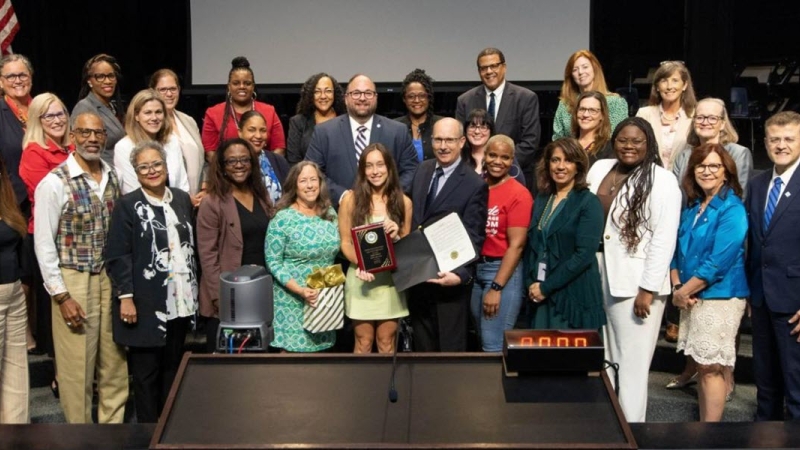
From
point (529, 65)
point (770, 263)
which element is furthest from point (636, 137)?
point (529, 65)

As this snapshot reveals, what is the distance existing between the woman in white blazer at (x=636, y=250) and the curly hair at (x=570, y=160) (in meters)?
0.17

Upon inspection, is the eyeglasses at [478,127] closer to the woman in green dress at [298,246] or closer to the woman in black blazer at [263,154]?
the woman in green dress at [298,246]

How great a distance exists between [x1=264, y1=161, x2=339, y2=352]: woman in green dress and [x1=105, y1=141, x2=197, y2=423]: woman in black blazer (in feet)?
1.29

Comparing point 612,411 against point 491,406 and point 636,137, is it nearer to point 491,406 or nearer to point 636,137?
point 491,406

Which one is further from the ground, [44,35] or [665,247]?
[44,35]

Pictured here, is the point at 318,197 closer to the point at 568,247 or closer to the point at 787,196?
the point at 568,247

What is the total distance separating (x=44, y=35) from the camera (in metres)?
7.85

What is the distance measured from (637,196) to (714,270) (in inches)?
18.2

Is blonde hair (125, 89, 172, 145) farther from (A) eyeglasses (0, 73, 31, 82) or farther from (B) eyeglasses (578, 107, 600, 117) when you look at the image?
(B) eyeglasses (578, 107, 600, 117)

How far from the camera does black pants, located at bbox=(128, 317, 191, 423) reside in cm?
437

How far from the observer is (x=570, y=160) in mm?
4242

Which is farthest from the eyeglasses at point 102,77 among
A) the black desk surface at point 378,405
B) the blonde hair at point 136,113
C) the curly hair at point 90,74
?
the black desk surface at point 378,405

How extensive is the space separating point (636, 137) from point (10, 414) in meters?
3.06

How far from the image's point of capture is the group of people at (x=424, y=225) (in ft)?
13.7
